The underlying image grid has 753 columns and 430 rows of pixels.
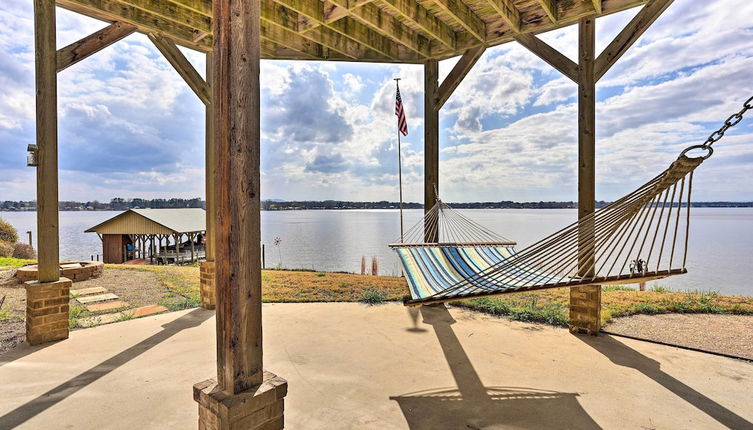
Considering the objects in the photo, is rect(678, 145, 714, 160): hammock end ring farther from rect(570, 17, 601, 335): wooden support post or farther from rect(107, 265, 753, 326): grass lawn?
rect(107, 265, 753, 326): grass lawn

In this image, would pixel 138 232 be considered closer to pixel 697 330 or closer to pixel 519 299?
pixel 519 299

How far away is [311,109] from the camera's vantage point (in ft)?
38.6

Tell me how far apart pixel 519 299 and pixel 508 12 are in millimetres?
3021

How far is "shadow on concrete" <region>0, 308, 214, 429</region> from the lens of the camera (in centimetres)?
175

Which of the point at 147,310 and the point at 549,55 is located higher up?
the point at 549,55

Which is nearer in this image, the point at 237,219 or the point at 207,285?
the point at 237,219

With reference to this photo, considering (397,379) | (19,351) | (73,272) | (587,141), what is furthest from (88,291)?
(587,141)

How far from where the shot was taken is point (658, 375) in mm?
2273

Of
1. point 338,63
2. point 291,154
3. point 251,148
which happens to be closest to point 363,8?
point 338,63

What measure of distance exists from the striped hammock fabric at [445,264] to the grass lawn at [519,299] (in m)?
0.62

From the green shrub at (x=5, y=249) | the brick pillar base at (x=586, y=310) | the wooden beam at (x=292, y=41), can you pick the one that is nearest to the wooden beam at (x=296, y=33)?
the wooden beam at (x=292, y=41)

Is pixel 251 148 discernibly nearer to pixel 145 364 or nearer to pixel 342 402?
pixel 342 402

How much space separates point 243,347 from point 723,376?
9.66ft

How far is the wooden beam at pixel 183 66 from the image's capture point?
11.2ft
